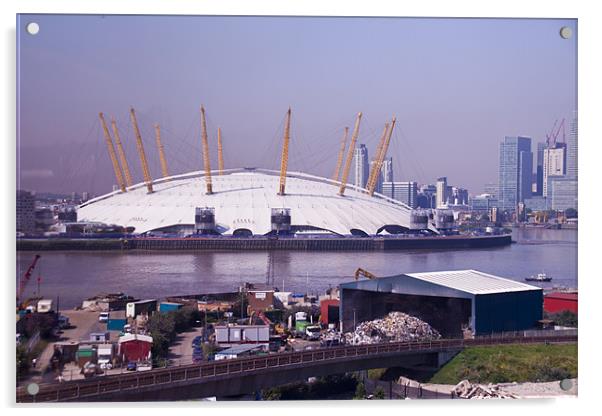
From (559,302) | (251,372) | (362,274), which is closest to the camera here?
(251,372)

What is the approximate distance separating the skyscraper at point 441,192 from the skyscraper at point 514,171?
0.38 metres

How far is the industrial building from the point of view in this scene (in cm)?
559

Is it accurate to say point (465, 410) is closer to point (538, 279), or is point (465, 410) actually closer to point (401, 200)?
point (538, 279)

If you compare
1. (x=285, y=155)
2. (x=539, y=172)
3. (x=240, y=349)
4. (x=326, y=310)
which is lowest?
(x=240, y=349)

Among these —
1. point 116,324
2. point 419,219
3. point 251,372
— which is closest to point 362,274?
point 419,219

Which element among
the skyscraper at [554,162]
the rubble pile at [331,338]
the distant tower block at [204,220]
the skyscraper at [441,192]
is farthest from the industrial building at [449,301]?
the distant tower block at [204,220]

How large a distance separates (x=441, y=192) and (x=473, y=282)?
69cm

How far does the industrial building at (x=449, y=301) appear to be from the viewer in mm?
5590

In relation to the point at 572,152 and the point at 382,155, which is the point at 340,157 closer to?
the point at 382,155

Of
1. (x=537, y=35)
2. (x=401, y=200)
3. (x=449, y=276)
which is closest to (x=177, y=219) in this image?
(x=401, y=200)

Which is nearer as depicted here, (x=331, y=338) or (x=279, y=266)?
(x=331, y=338)

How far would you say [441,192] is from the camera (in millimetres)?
6023

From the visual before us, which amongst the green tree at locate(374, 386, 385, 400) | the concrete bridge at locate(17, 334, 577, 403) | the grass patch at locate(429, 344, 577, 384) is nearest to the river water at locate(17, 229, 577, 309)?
the grass patch at locate(429, 344, 577, 384)

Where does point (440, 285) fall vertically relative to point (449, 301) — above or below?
above
